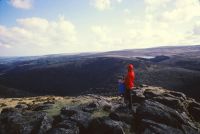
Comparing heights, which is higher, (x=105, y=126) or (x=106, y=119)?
(x=106, y=119)

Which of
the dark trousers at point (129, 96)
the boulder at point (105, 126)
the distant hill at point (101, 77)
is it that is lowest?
the distant hill at point (101, 77)

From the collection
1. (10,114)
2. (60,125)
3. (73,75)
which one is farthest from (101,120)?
(73,75)

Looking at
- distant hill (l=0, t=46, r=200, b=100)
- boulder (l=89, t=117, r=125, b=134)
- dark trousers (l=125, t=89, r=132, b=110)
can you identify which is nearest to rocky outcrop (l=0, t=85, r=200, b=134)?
boulder (l=89, t=117, r=125, b=134)

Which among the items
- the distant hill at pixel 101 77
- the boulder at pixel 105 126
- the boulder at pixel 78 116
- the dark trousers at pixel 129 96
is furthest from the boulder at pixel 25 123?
the distant hill at pixel 101 77

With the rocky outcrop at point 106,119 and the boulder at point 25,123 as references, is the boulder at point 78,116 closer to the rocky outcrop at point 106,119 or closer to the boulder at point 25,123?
the rocky outcrop at point 106,119

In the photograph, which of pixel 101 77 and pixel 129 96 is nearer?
pixel 129 96

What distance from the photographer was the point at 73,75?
122 metres

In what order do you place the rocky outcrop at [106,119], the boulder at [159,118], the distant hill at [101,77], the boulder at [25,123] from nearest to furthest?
the rocky outcrop at [106,119] < the boulder at [159,118] < the boulder at [25,123] < the distant hill at [101,77]

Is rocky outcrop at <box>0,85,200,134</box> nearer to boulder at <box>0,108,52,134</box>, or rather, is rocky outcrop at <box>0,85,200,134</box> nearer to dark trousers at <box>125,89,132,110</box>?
boulder at <box>0,108,52,134</box>

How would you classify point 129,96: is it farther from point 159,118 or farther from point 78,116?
point 78,116

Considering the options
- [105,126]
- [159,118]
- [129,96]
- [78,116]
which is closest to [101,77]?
[129,96]

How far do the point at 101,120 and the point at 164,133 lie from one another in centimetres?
401

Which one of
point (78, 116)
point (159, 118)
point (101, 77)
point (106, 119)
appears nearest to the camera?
point (106, 119)

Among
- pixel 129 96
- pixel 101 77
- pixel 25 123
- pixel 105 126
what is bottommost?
pixel 101 77
